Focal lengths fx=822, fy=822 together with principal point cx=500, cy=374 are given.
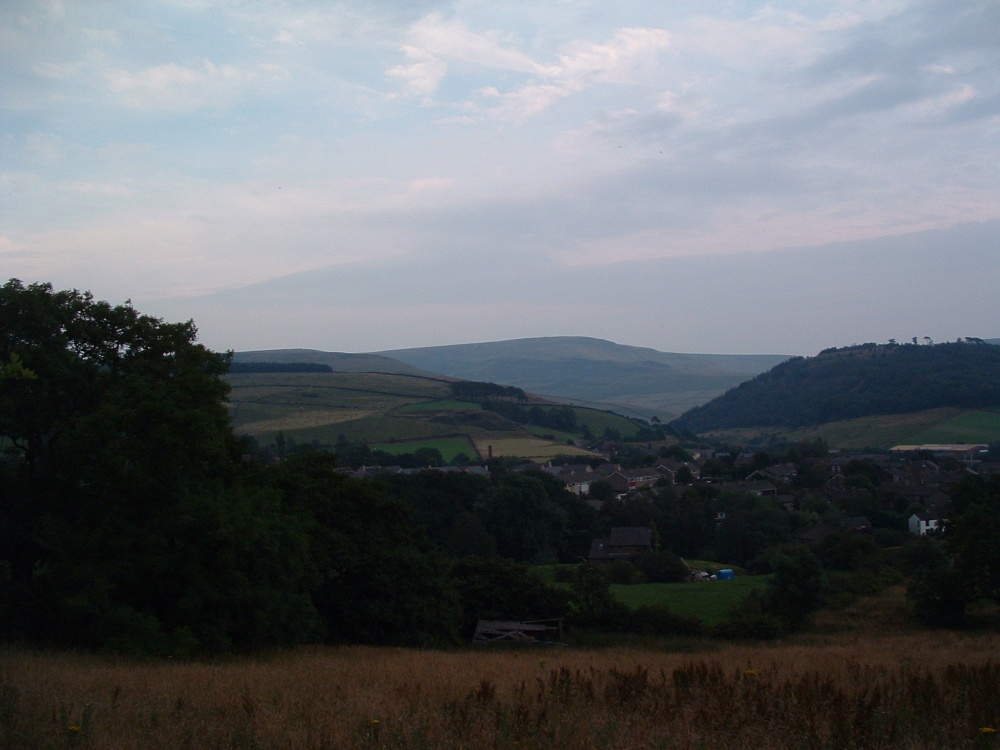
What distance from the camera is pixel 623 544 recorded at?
58250 millimetres

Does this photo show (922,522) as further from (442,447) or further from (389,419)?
(389,419)

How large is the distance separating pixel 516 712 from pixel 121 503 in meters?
11.9

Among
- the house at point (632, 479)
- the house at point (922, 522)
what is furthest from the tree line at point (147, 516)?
the house at point (632, 479)

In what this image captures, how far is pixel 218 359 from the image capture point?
19000 millimetres

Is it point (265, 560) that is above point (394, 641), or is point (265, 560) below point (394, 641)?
above

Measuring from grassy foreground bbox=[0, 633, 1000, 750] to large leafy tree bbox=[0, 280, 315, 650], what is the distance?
592 cm

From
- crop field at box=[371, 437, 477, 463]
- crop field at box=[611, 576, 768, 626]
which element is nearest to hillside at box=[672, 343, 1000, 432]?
crop field at box=[371, 437, 477, 463]

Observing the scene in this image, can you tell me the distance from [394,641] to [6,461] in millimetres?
10584

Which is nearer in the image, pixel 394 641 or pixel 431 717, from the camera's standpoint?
pixel 431 717

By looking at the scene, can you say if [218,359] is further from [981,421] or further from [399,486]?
[981,421]

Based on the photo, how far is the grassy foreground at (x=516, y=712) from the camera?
6.25 metres

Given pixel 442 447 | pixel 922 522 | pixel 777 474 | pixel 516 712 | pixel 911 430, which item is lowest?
pixel 922 522

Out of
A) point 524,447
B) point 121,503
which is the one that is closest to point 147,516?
point 121,503

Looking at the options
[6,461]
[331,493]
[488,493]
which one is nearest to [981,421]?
[488,493]
